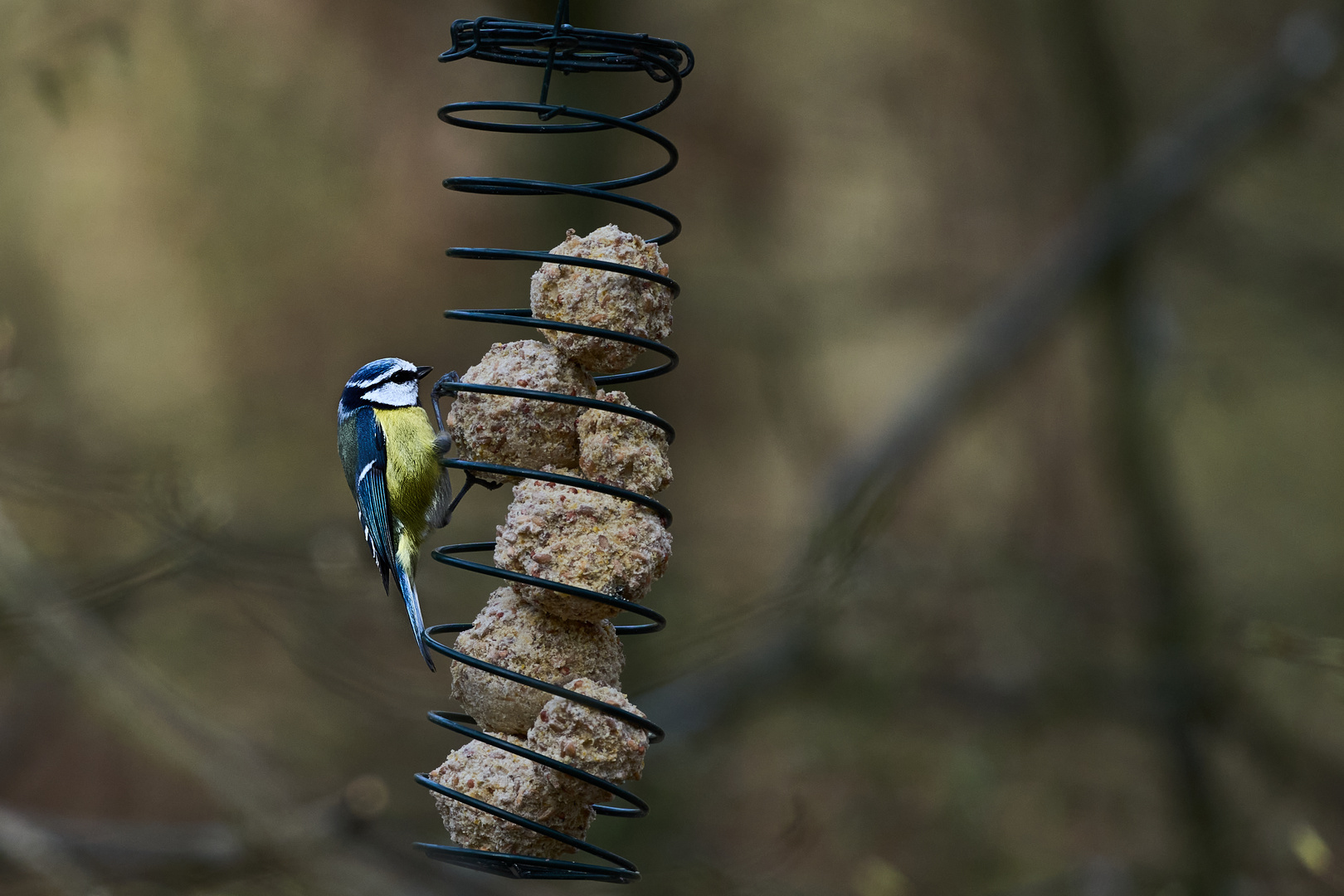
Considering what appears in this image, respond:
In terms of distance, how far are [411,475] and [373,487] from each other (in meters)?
0.10

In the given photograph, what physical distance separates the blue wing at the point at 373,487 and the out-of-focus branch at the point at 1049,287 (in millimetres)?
2526

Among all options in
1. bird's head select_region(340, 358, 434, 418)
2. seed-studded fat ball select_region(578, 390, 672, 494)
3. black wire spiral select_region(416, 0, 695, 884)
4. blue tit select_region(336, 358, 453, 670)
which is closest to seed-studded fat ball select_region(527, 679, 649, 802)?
black wire spiral select_region(416, 0, 695, 884)

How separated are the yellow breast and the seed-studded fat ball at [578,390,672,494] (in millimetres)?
921

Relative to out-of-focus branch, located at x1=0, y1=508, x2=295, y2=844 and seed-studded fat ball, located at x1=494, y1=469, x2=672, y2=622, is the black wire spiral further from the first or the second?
out-of-focus branch, located at x1=0, y1=508, x2=295, y2=844

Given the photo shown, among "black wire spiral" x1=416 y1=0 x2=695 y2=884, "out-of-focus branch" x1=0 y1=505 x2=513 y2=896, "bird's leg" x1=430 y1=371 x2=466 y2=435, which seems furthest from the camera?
"out-of-focus branch" x1=0 y1=505 x2=513 y2=896

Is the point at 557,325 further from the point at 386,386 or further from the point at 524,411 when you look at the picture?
the point at 386,386

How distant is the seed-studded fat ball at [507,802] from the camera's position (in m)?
2.11

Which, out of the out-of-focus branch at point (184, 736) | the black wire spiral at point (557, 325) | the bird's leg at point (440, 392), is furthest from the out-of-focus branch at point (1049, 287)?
the black wire spiral at point (557, 325)

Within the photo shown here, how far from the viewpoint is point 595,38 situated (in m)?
2.01

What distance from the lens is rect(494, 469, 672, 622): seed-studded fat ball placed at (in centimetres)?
210

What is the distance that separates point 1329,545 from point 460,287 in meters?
5.42

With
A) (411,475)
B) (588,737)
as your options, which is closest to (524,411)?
(588,737)

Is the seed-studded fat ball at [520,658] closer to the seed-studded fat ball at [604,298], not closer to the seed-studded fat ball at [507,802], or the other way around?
the seed-studded fat ball at [507,802]

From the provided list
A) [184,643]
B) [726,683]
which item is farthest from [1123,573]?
[184,643]
